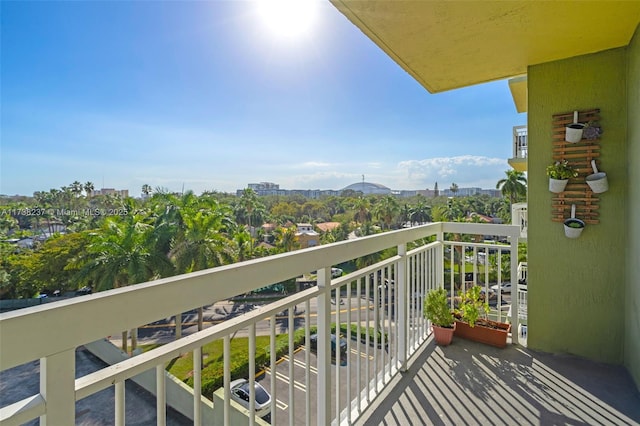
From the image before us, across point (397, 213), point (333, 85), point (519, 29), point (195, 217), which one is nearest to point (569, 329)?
point (519, 29)

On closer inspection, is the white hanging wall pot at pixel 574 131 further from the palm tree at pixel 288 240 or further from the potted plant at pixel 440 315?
the palm tree at pixel 288 240

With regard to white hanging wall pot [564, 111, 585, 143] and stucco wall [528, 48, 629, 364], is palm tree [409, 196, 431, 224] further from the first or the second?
white hanging wall pot [564, 111, 585, 143]

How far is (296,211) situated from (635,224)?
89.9 feet

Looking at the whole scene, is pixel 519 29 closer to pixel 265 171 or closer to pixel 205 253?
pixel 205 253

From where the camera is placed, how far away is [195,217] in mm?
12031

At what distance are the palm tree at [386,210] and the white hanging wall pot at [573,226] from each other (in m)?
25.9

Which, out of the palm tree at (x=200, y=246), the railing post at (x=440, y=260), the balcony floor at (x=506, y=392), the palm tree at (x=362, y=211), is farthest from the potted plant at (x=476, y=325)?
the palm tree at (x=362, y=211)

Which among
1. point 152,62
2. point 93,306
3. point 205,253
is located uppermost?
point 152,62

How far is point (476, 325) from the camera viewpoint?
2670 mm

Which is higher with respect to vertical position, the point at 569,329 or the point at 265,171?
the point at 265,171

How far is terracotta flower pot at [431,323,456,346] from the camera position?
257 centimetres

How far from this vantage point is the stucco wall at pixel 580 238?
7.39 feet

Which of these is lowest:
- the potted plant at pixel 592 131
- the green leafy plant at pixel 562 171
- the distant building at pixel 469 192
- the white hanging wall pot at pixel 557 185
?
the white hanging wall pot at pixel 557 185

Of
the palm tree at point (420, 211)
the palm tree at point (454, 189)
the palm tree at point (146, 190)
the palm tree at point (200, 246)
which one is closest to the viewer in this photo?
the palm tree at point (200, 246)
